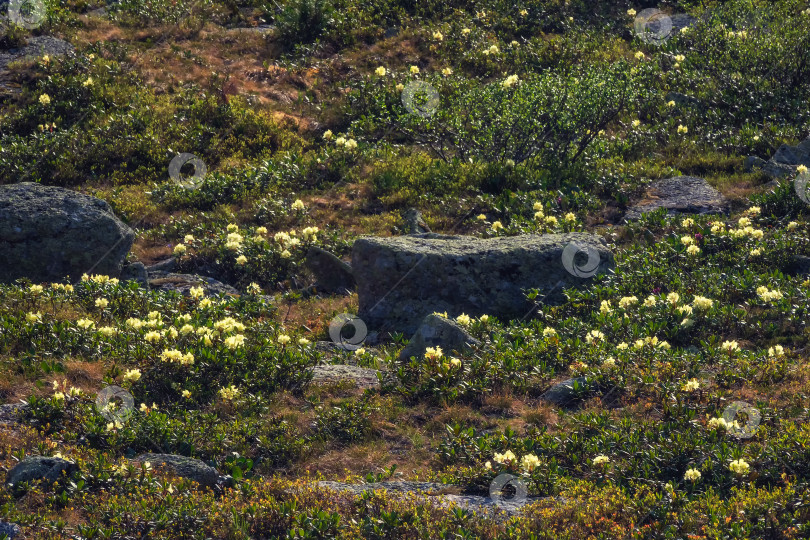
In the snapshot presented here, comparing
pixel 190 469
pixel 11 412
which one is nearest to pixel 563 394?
pixel 190 469

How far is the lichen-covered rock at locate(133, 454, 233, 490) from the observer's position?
683 cm

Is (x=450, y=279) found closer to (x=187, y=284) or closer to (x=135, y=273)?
(x=187, y=284)

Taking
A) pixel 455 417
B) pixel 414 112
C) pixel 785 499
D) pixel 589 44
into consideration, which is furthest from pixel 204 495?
pixel 589 44

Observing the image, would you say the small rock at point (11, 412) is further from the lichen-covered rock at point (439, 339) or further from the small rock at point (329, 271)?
the small rock at point (329, 271)

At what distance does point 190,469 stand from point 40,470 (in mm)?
1133

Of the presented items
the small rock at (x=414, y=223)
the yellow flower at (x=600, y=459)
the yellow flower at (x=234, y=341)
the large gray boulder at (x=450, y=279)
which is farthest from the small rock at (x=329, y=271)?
the yellow flower at (x=600, y=459)

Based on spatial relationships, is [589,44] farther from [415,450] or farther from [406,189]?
[415,450]

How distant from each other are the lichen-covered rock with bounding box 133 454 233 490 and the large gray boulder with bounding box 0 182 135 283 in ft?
19.1

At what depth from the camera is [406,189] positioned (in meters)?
15.7

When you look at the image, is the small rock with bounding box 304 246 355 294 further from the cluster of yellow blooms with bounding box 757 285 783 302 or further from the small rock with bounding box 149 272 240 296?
the cluster of yellow blooms with bounding box 757 285 783 302

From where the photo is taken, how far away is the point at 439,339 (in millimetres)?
9734

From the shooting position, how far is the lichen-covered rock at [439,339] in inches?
381

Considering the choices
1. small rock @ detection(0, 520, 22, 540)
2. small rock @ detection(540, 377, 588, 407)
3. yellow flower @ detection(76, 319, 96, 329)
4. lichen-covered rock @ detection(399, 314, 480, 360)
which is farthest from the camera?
lichen-covered rock @ detection(399, 314, 480, 360)

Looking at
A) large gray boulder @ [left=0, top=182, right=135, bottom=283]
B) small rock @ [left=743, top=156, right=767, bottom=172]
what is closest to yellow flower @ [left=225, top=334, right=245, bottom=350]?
large gray boulder @ [left=0, top=182, right=135, bottom=283]
